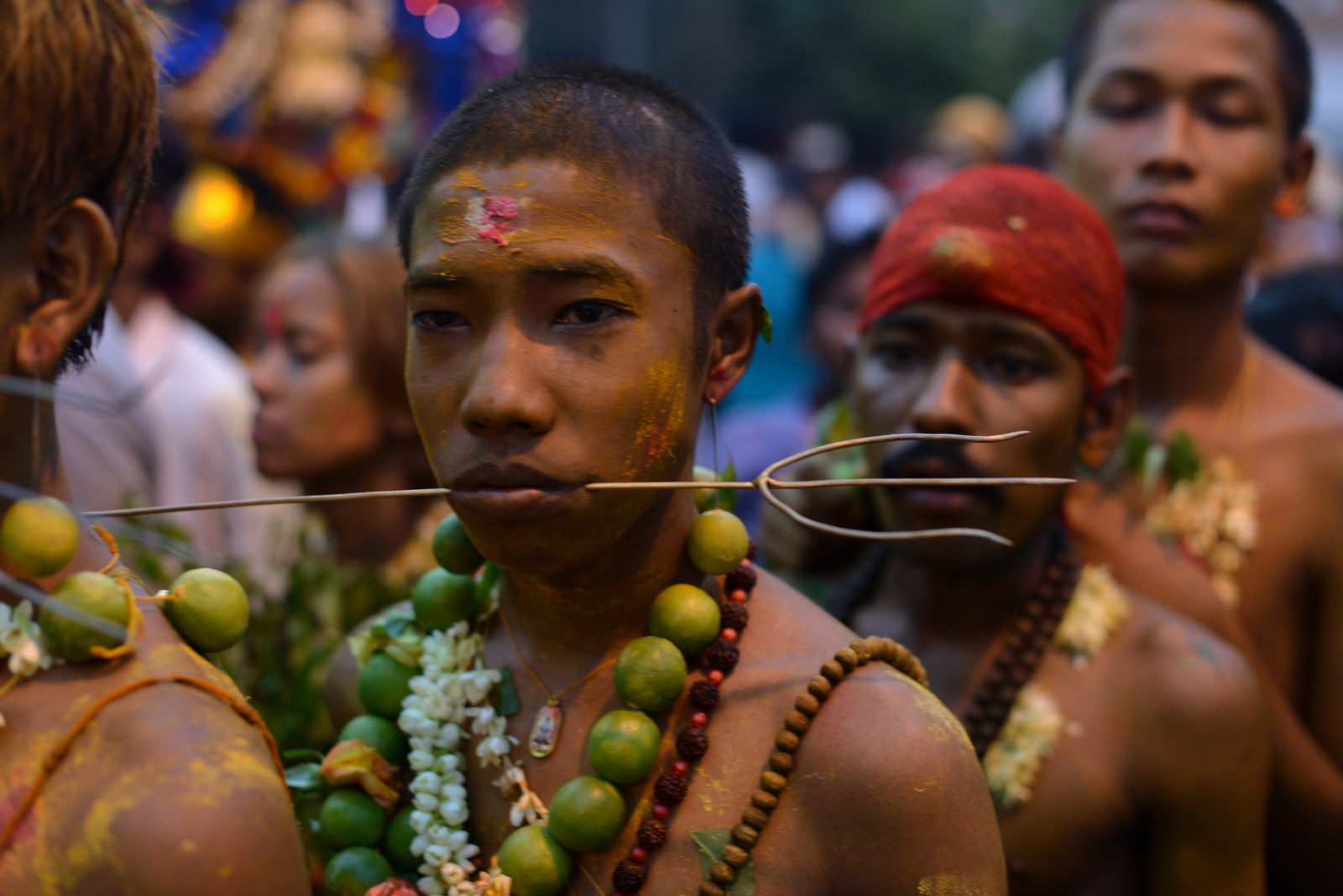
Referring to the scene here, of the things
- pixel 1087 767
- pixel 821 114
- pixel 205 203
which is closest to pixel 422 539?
pixel 1087 767

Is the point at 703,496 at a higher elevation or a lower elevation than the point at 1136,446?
higher

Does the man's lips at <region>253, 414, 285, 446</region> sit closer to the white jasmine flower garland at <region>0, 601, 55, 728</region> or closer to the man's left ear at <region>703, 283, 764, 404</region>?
the man's left ear at <region>703, 283, 764, 404</region>

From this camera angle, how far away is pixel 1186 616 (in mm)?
3270

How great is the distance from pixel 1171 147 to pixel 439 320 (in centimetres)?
234

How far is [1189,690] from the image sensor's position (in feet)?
9.01

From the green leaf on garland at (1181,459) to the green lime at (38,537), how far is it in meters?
2.85

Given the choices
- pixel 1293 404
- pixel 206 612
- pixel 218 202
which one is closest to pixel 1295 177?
pixel 1293 404

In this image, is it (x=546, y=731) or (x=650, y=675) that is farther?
(x=546, y=731)

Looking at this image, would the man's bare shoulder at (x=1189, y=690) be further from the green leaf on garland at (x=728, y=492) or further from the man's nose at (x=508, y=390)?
the man's nose at (x=508, y=390)

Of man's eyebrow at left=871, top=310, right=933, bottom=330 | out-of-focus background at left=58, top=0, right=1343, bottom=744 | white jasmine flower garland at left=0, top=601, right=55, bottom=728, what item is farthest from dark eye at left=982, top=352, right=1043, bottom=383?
white jasmine flower garland at left=0, top=601, right=55, bottom=728

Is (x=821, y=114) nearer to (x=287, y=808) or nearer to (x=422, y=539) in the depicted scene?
(x=422, y=539)

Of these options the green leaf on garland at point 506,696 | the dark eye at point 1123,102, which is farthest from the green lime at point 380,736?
the dark eye at point 1123,102

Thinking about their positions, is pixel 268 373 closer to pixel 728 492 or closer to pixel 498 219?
pixel 728 492

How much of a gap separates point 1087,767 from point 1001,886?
0.89m
